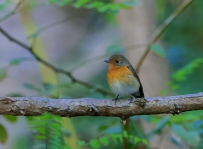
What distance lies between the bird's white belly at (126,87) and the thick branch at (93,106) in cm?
65

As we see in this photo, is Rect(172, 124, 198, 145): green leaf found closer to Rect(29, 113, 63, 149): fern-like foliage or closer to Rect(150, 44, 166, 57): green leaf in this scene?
Rect(150, 44, 166, 57): green leaf

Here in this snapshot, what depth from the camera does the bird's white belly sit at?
2838 mm

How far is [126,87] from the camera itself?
2854 mm

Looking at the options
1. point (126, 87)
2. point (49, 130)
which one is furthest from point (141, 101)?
point (126, 87)

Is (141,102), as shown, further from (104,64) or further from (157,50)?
(104,64)

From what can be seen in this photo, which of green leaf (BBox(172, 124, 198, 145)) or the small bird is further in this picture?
the small bird

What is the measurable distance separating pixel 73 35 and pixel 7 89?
2.15m

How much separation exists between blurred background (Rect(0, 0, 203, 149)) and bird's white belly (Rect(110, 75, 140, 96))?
0.14 m

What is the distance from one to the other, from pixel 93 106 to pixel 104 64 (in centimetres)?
441

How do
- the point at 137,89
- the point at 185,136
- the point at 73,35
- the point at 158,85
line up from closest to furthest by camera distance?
1. the point at 185,136
2. the point at 137,89
3. the point at 158,85
4. the point at 73,35

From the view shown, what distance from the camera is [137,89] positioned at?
2.85m

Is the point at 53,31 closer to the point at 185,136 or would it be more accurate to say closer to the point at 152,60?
the point at 152,60

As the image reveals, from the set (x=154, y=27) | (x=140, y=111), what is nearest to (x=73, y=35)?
(x=154, y=27)

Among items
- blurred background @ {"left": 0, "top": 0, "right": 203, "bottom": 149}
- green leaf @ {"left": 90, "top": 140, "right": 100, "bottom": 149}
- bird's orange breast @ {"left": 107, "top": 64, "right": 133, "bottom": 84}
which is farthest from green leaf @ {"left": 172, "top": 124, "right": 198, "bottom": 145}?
green leaf @ {"left": 90, "top": 140, "right": 100, "bottom": 149}
